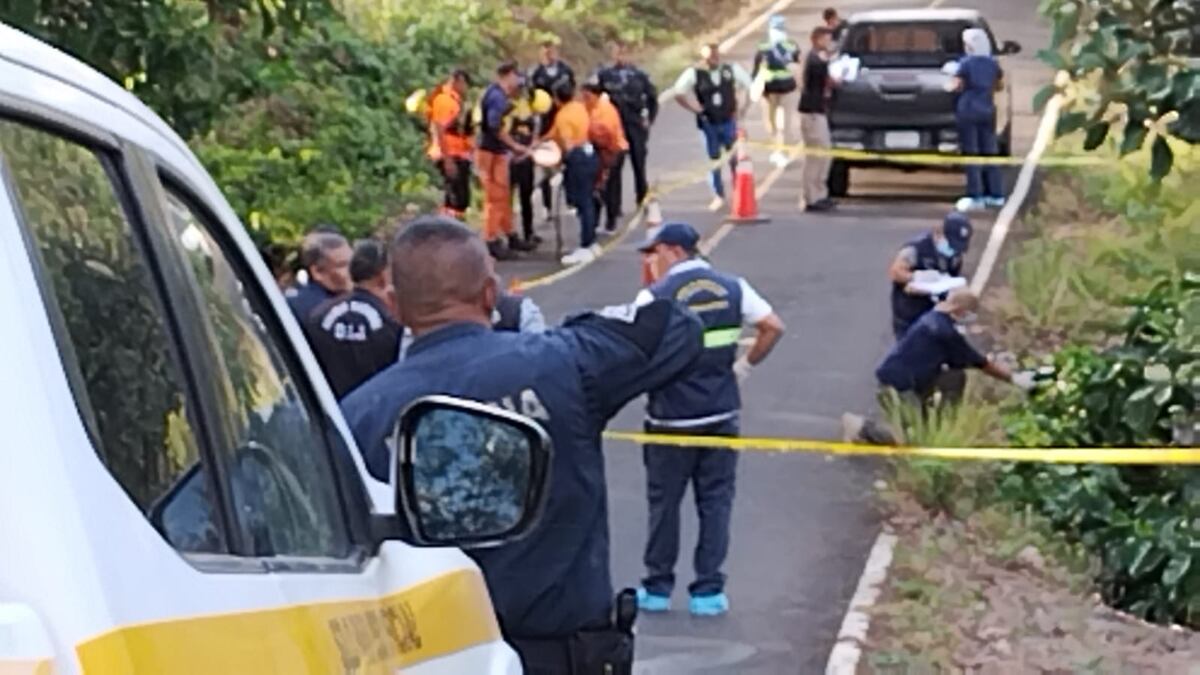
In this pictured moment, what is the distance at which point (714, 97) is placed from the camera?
21.8 m

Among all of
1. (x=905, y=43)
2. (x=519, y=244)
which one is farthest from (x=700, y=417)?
(x=905, y=43)

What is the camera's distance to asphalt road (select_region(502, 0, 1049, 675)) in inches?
375

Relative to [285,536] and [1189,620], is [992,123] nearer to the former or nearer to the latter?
[1189,620]

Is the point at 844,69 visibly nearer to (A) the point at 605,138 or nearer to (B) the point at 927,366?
(A) the point at 605,138

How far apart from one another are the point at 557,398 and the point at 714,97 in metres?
17.5

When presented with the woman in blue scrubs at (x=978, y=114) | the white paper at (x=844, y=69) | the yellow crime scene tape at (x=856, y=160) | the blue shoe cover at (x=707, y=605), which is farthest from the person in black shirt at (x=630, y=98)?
the blue shoe cover at (x=707, y=605)

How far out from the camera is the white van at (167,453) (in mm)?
1774

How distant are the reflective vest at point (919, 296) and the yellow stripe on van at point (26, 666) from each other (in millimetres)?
11611

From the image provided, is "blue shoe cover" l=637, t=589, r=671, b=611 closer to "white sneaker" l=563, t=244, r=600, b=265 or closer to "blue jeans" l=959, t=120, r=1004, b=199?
"white sneaker" l=563, t=244, r=600, b=265

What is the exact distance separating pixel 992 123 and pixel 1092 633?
1302 cm

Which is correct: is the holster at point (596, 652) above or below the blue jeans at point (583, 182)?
above

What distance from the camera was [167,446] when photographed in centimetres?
229

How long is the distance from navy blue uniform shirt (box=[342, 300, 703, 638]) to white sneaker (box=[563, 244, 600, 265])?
15.2m

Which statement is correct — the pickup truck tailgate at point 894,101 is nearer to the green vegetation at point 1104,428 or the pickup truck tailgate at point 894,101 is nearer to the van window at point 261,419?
the green vegetation at point 1104,428
